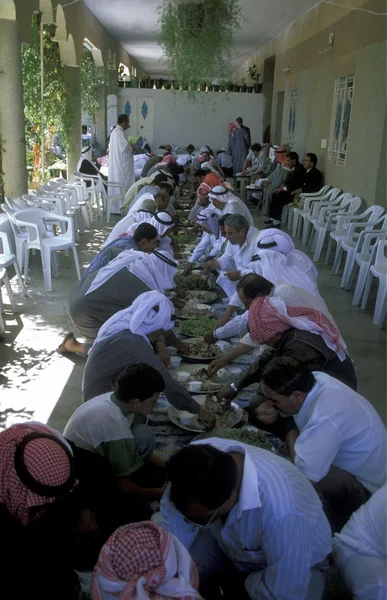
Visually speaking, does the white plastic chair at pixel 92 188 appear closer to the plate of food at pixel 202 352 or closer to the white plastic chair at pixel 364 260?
the white plastic chair at pixel 364 260

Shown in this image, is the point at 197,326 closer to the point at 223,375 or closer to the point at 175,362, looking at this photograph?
the point at 175,362

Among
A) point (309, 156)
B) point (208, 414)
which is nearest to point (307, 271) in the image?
point (208, 414)

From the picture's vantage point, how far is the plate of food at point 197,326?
363 centimetres

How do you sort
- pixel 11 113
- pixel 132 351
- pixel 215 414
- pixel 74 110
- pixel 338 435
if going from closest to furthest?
pixel 338 435
pixel 132 351
pixel 215 414
pixel 11 113
pixel 74 110

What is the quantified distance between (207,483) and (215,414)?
135 cm

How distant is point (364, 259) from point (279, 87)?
27.5ft

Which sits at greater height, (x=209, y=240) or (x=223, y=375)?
(x=209, y=240)

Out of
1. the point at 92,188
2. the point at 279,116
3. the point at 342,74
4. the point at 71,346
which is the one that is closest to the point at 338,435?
the point at 71,346

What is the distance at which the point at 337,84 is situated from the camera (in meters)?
7.90

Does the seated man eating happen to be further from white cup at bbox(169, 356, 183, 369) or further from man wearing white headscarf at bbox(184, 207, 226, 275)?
man wearing white headscarf at bbox(184, 207, 226, 275)

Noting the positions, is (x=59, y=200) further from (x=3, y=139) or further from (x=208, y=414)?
(x=208, y=414)

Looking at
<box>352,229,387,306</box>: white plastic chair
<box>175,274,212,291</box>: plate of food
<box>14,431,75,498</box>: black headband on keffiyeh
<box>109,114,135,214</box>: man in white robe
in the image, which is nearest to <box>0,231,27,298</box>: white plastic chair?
<box>175,274,212,291</box>: plate of food

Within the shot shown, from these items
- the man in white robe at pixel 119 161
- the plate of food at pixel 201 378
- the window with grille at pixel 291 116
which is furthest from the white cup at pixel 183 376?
the window with grille at pixel 291 116

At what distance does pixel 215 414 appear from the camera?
271cm
